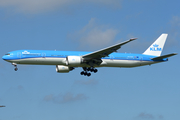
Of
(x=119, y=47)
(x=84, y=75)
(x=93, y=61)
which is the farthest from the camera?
(x=84, y=75)

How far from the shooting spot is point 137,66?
65.8m

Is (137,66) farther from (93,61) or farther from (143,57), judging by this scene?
(93,61)

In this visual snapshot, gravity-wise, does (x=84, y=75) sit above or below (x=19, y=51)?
below

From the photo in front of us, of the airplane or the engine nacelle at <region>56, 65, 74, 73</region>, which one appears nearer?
the airplane

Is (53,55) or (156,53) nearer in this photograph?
(53,55)

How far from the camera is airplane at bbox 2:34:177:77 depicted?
59.3 meters

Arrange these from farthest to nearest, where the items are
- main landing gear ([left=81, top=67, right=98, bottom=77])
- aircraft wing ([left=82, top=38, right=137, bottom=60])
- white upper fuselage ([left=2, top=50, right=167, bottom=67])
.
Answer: main landing gear ([left=81, top=67, right=98, bottom=77])
white upper fuselage ([left=2, top=50, right=167, bottom=67])
aircraft wing ([left=82, top=38, right=137, bottom=60])

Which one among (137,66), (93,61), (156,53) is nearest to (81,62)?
(93,61)

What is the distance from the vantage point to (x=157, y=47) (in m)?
69.7

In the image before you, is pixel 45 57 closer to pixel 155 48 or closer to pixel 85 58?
pixel 85 58

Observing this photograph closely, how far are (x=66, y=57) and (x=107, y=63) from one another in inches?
284

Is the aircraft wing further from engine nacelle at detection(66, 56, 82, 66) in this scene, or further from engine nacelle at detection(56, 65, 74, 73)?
engine nacelle at detection(56, 65, 74, 73)

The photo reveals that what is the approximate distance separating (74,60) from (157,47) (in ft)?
58.6

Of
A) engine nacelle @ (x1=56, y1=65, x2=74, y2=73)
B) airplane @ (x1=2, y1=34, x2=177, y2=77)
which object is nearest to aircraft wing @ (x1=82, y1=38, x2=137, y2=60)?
airplane @ (x1=2, y1=34, x2=177, y2=77)
